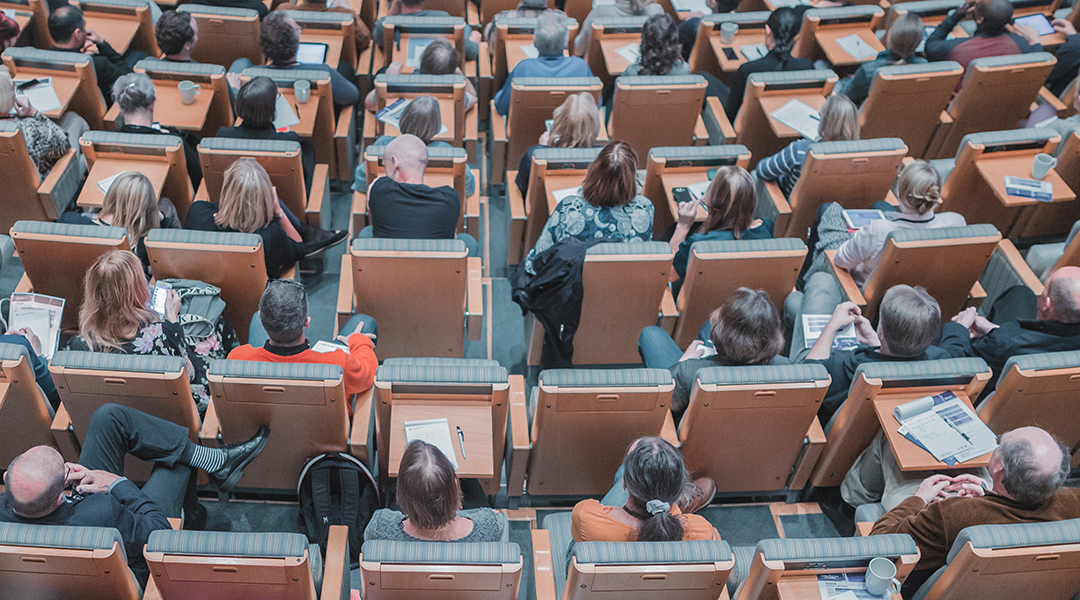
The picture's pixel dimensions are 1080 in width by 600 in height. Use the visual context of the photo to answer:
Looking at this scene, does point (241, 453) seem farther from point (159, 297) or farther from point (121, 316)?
point (159, 297)

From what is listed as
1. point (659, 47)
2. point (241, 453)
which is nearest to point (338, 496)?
point (241, 453)

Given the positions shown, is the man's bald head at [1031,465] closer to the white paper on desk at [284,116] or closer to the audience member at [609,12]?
the white paper on desk at [284,116]

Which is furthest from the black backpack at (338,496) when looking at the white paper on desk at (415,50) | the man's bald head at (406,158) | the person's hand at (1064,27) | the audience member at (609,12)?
the person's hand at (1064,27)

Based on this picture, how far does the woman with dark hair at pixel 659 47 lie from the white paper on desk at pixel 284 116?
6.78ft

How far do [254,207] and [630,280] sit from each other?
1.72m

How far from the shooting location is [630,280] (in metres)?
3.69

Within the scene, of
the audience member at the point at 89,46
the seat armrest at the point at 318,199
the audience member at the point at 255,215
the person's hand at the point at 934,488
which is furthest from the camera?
the audience member at the point at 89,46

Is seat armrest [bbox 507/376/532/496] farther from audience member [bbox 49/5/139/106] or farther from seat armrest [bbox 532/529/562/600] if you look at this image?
audience member [bbox 49/5/139/106]

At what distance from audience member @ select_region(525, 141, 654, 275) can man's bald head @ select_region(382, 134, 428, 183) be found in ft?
2.17

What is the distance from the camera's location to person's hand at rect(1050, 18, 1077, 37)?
5.77 metres

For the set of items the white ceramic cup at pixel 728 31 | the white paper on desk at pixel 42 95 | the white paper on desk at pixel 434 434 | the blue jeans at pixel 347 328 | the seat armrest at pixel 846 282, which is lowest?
the blue jeans at pixel 347 328

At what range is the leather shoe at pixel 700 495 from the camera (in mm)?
3248

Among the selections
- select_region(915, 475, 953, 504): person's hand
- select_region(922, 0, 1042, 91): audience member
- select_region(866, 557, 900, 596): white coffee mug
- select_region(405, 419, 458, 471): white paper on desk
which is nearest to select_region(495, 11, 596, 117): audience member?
select_region(922, 0, 1042, 91): audience member

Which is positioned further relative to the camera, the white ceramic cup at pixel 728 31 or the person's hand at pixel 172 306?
the white ceramic cup at pixel 728 31
